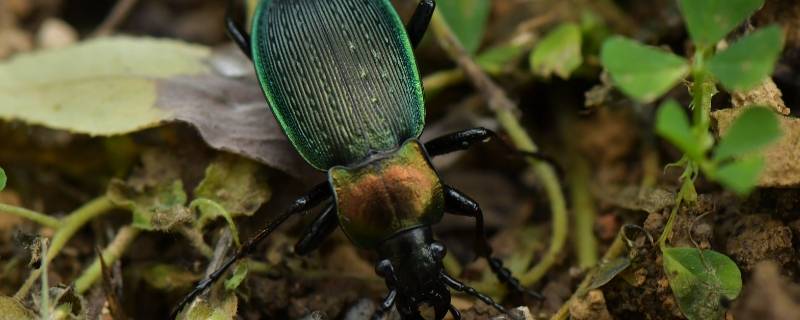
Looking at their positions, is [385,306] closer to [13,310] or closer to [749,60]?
[13,310]

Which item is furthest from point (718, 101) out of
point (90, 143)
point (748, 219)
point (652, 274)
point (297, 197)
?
point (90, 143)

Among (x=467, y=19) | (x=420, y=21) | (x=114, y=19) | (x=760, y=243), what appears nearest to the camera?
(x=760, y=243)

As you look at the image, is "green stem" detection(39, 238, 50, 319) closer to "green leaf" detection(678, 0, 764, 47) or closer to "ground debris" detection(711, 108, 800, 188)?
"green leaf" detection(678, 0, 764, 47)

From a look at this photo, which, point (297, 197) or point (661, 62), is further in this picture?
point (297, 197)

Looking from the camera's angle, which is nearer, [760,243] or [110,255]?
[760,243]

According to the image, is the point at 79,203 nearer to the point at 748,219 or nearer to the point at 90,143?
the point at 90,143

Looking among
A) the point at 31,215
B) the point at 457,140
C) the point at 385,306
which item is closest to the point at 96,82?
the point at 31,215

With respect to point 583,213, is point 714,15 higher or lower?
higher
